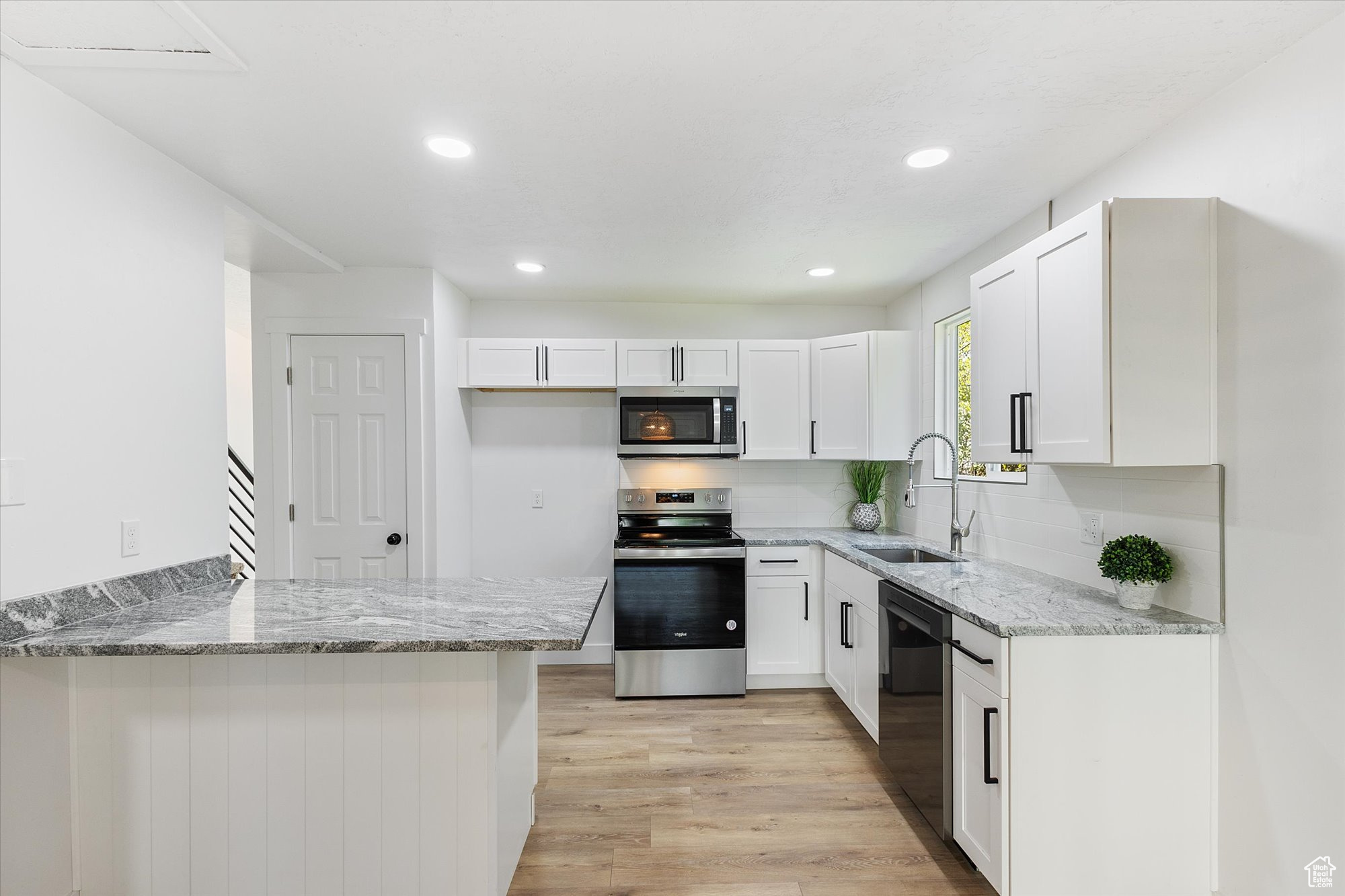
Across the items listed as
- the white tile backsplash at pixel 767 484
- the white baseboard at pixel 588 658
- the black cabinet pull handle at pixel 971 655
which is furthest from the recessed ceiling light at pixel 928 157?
the white baseboard at pixel 588 658

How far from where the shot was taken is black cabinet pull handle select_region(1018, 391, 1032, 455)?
7.40 feet

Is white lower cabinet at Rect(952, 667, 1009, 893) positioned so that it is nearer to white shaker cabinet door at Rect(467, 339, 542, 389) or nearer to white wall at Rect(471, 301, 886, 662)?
white wall at Rect(471, 301, 886, 662)

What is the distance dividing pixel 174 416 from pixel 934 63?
2572 millimetres

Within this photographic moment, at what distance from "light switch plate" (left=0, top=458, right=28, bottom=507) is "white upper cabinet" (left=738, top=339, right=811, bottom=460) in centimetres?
319

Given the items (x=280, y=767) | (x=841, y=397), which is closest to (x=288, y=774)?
(x=280, y=767)

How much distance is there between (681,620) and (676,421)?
3.91 ft

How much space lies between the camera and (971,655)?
6.55 ft

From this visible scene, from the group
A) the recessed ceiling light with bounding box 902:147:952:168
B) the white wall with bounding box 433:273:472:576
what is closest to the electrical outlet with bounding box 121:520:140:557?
the white wall with bounding box 433:273:472:576

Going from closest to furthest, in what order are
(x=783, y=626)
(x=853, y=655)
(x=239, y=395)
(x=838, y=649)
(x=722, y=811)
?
(x=722, y=811) < (x=853, y=655) < (x=838, y=649) < (x=783, y=626) < (x=239, y=395)

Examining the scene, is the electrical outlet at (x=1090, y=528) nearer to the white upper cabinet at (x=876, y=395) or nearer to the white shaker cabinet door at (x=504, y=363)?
the white upper cabinet at (x=876, y=395)

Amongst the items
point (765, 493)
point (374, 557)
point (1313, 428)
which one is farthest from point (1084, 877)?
point (374, 557)

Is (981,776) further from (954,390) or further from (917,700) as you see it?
(954,390)

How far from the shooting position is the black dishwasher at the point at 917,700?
86.0 inches

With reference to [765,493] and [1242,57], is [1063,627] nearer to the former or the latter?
[1242,57]
